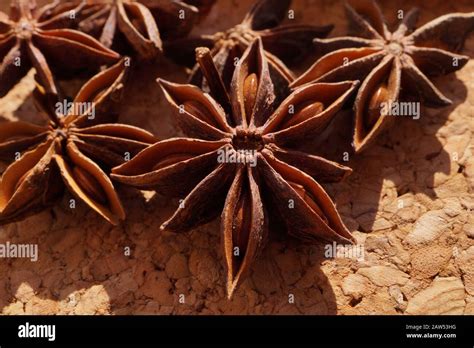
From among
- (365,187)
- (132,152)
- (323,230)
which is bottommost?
(323,230)

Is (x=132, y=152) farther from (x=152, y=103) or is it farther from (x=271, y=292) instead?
(x=271, y=292)

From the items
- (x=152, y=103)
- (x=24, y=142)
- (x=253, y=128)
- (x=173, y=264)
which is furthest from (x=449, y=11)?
(x=24, y=142)
